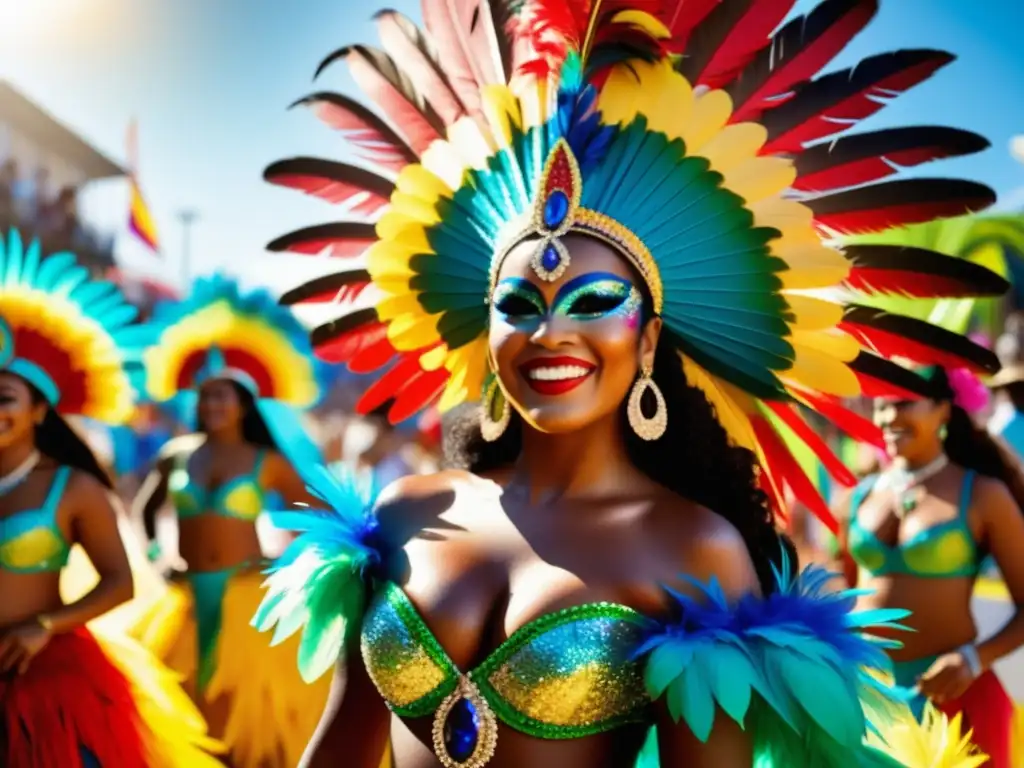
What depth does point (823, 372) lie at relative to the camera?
220 centimetres

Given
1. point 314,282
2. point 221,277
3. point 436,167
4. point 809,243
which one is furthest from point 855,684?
point 221,277

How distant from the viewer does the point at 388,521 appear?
2.26 meters

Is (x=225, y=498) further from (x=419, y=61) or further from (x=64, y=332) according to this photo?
(x=419, y=61)

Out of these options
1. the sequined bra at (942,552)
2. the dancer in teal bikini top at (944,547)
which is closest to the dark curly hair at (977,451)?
the dancer in teal bikini top at (944,547)

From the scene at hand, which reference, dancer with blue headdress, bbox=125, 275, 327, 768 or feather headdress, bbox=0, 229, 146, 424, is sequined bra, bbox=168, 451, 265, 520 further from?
feather headdress, bbox=0, 229, 146, 424

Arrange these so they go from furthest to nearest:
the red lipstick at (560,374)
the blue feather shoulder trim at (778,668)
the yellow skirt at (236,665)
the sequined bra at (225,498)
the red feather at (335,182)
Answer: the sequined bra at (225,498)
the yellow skirt at (236,665)
the red feather at (335,182)
the red lipstick at (560,374)
the blue feather shoulder trim at (778,668)

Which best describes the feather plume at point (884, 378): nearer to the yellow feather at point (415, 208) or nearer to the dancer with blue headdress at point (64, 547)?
the yellow feather at point (415, 208)

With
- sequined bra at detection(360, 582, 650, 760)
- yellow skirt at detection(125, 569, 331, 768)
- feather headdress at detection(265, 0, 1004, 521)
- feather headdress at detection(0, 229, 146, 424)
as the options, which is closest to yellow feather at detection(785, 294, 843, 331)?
feather headdress at detection(265, 0, 1004, 521)

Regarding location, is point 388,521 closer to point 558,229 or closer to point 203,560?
point 558,229

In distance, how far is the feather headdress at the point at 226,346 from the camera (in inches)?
253

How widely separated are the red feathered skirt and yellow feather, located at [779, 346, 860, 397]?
267cm

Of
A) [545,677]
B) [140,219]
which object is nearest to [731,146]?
[545,677]

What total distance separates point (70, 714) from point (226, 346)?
10.4 ft

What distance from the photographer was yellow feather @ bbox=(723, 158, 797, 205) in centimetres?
212
